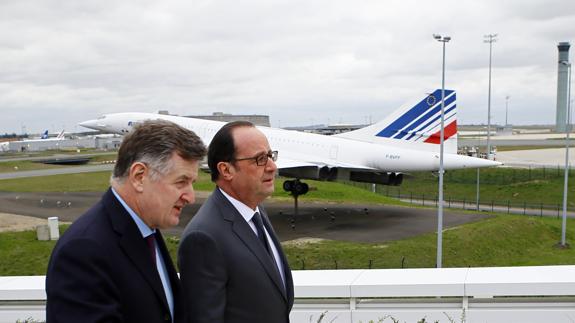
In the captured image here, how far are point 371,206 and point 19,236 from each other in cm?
1604

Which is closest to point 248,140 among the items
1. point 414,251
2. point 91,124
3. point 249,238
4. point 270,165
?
point 270,165

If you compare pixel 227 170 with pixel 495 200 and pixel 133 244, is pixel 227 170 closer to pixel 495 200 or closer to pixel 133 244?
pixel 133 244

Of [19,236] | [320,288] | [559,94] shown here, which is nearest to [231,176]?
[320,288]

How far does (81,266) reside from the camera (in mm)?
2043

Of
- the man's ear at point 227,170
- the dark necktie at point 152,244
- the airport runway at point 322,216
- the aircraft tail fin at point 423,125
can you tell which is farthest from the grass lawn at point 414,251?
the dark necktie at point 152,244

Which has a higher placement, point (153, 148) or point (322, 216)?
point (153, 148)

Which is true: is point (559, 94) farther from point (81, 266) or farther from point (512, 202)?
point (81, 266)

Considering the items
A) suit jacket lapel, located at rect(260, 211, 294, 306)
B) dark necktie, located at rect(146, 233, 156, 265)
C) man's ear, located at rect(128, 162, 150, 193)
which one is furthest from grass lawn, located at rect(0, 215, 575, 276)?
man's ear, located at rect(128, 162, 150, 193)

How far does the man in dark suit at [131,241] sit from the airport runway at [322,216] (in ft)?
53.9

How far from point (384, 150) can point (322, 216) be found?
419cm

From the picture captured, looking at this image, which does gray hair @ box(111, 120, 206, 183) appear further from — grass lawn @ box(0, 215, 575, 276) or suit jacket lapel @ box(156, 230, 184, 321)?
grass lawn @ box(0, 215, 575, 276)

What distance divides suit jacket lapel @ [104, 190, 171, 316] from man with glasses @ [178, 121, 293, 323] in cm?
35

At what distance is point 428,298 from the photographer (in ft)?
16.5

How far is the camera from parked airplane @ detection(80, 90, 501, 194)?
2083 cm
